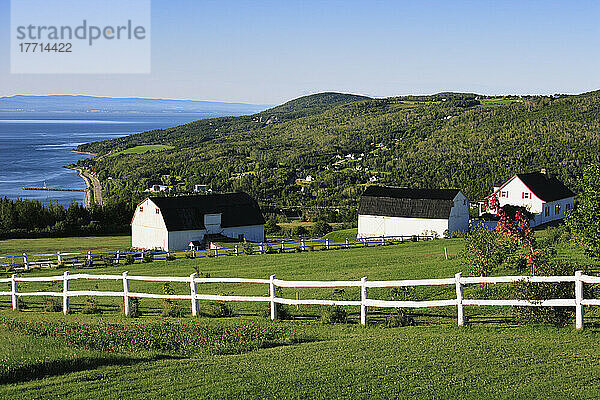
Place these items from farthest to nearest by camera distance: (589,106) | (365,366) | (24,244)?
(589,106) → (24,244) → (365,366)

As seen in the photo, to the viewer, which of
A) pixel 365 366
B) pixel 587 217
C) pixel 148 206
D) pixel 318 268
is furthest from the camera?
pixel 148 206

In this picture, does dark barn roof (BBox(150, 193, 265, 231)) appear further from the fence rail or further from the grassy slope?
the fence rail

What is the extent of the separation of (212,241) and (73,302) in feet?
100

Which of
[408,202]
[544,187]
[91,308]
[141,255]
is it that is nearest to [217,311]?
[91,308]

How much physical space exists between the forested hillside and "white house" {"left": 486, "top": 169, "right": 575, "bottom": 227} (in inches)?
1219

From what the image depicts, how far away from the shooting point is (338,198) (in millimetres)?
108250

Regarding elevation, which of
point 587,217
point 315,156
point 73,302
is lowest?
point 73,302

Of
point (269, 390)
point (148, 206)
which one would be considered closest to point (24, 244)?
point (148, 206)

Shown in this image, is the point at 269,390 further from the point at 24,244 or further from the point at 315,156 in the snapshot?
the point at 315,156

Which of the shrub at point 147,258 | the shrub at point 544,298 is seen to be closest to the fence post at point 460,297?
the shrub at point 544,298

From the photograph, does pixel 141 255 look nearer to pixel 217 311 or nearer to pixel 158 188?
pixel 217 311

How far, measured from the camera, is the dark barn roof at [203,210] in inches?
1978

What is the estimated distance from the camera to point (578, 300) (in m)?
11.8

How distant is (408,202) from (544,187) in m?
15.0
